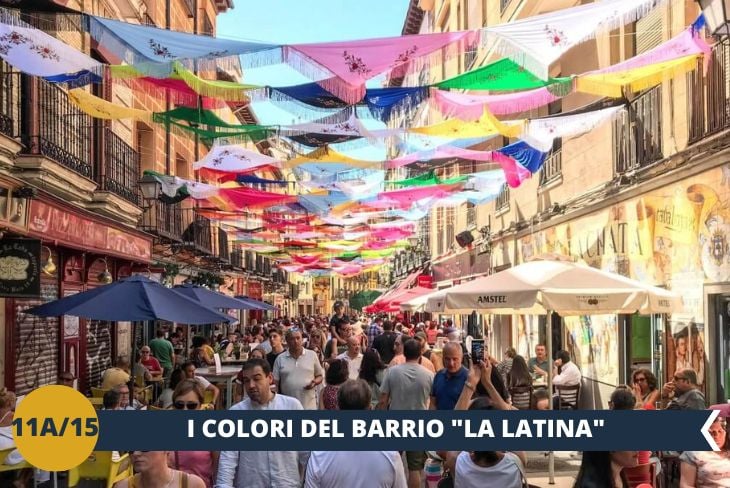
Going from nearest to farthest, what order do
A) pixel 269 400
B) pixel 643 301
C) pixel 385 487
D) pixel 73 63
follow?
pixel 385 487 → pixel 269 400 → pixel 643 301 → pixel 73 63

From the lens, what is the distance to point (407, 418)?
509 centimetres

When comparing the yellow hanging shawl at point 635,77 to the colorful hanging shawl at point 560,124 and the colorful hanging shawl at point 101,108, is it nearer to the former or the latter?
the colorful hanging shawl at point 560,124

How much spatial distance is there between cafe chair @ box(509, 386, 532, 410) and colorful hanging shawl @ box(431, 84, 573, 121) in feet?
12.6

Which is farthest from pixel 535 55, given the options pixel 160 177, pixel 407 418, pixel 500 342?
pixel 500 342

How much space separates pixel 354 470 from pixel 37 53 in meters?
6.83

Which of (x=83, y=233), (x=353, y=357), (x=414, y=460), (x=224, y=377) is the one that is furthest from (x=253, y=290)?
(x=414, y=460)

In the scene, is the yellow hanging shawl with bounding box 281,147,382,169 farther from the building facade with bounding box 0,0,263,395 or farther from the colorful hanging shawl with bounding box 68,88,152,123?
the colorful hanging shawl with bounding box 68,88,152,123

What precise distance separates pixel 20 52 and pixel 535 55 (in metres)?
5.71

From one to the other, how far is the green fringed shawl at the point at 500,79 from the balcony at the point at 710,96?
173 centimetres

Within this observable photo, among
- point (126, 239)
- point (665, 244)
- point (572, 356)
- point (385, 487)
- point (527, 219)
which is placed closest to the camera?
point (385, 487)

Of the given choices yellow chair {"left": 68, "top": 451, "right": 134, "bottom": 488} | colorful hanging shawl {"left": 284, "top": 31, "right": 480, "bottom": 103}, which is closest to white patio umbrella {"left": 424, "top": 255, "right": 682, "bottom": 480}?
colorful hanging shawl {"left": 284, "top": 31, "right": 480, "bottom": 103}

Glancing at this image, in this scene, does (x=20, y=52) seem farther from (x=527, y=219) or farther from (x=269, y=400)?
(x=527, y=219)

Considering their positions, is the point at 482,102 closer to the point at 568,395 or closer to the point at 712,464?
the point at 568,395

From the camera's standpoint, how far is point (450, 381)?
305 inches
